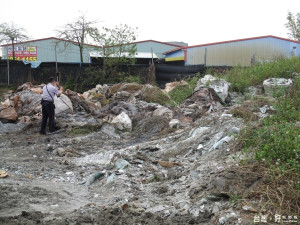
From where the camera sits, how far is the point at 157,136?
7.96 metres

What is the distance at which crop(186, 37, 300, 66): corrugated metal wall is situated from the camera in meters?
18.0

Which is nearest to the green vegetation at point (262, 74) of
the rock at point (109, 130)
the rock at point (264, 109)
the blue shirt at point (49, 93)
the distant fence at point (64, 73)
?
the rock at point (264, 109)

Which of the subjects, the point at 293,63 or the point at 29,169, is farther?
the point at 293,63

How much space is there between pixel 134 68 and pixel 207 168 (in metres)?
12.9

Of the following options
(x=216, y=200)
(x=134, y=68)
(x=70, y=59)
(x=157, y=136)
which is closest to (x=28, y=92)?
(x=134, y=68)

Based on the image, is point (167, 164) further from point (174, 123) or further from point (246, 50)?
point (246, 50)

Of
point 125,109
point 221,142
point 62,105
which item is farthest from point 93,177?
point 62,105

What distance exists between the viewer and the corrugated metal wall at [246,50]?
Result: 18.0 meters

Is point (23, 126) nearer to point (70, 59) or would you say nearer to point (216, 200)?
point (216, 200)

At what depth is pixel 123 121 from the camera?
9.45 meters

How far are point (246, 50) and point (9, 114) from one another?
12.1 metres

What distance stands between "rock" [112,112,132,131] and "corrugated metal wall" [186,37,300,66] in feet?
30.3

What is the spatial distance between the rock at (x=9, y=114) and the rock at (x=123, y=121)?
3286 mm

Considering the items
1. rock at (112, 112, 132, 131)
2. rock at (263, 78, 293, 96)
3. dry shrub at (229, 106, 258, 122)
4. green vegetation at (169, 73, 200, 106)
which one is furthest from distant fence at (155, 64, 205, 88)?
dry shrub at (229, 106, 258, 122)
